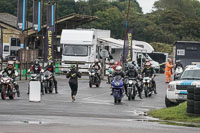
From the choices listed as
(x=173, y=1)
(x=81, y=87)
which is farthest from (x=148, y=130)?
(x=173, y=1)

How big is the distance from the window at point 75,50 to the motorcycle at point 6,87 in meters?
22.5

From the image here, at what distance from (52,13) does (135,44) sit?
69.2ft

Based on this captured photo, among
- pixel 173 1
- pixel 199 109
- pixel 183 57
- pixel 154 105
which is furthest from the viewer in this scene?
pixel 173 1

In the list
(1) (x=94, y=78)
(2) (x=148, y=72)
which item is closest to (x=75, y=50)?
(1) (x=94, y=78)

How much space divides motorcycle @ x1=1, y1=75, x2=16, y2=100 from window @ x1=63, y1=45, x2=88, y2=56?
22.5 m

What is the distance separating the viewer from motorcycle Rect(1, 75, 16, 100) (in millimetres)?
24703

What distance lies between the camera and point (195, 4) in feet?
504

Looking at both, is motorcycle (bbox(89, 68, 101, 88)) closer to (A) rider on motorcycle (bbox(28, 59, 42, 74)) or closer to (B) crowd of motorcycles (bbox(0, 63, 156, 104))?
(B) crowd of motorcycles (bbox(0, 63, 156, 104))

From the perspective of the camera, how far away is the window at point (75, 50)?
156 ft

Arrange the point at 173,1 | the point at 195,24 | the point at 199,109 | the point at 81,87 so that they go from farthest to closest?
the point at 173,1 → the point at 195,24 → the point at 81,87 → the point at 199,109

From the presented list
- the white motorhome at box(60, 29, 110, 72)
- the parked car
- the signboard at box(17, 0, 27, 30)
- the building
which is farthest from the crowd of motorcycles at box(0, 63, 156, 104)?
the building

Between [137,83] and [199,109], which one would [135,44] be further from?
[199,109]

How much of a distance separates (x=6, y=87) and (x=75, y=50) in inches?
906

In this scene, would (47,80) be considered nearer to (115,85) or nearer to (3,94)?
(3,94)
